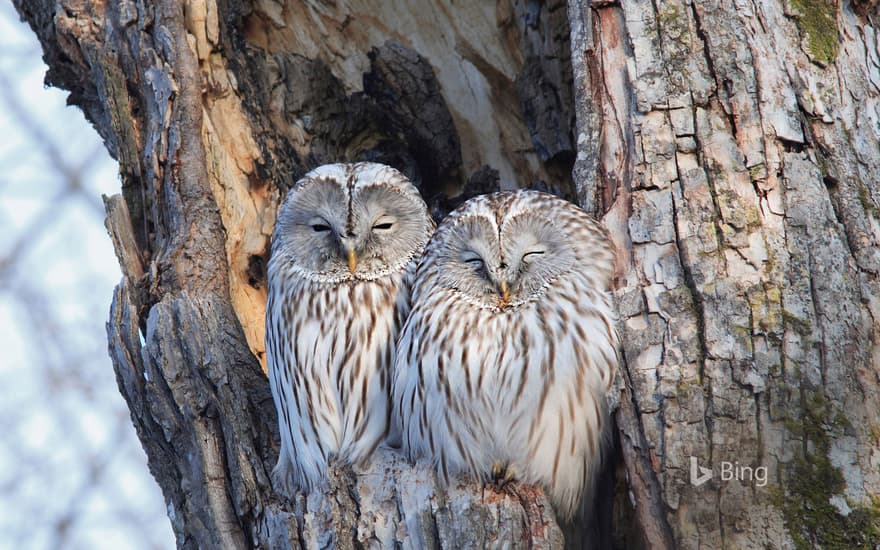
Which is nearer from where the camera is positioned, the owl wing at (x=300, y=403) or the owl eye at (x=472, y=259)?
the owl eye at (x=472, y=259)

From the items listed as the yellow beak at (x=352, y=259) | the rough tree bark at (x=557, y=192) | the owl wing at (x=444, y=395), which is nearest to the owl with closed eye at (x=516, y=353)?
the owl wing at (x=444, y=395)

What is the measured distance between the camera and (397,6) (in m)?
4.83

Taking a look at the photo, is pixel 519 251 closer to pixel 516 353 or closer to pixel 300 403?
pixel 516 353

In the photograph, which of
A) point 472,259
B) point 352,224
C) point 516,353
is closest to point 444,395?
point 516,353

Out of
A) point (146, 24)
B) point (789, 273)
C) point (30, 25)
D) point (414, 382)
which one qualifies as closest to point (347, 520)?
point (414, 382)

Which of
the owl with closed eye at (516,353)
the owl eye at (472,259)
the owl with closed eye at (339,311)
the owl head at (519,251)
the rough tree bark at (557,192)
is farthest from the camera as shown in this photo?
the owl with closed eye at (339,311)

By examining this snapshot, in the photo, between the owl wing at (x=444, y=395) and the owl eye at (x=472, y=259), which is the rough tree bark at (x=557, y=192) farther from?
the owl eye at (x=472, y=259)

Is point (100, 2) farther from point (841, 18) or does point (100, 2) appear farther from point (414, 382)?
point (841, 18)

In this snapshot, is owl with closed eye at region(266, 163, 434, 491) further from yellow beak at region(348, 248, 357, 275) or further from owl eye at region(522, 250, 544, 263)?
owl eye at region(522, 250, 544, 263)

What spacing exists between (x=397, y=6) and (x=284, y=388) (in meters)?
2.05

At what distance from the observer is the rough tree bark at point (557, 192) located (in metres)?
2.91

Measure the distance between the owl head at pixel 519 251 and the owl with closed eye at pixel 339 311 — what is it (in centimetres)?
31

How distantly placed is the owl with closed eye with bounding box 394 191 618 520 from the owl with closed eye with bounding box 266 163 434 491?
0.19 metres

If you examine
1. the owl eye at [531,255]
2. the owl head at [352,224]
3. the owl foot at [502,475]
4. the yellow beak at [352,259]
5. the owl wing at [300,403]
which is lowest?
the owl foot at [502,475]
